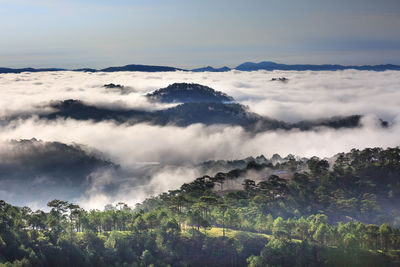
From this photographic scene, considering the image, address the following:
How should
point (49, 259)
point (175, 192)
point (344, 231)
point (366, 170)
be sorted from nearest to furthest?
point (49, 259) → point (344, 231) → point (175, 192) → point (366, 170)

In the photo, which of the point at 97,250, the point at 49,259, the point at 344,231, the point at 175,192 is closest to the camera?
the point at 49,259

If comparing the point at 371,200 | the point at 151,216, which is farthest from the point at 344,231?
the point at 151,216

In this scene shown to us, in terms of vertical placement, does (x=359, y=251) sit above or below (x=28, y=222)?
below

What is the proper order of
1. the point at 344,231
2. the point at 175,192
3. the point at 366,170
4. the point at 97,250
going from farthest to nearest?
the point at 366,170, the point at 175,192, the point at 344,231, the point at 97,250

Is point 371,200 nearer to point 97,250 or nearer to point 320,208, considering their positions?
point 320,208

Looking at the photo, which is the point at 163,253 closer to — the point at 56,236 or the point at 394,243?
the point at 56,236

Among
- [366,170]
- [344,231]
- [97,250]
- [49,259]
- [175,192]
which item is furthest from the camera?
[366,170]

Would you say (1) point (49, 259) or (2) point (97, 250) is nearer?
(1) point (49, 259)

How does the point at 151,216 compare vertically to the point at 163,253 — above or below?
above

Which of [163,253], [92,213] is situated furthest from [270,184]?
[92,213]
